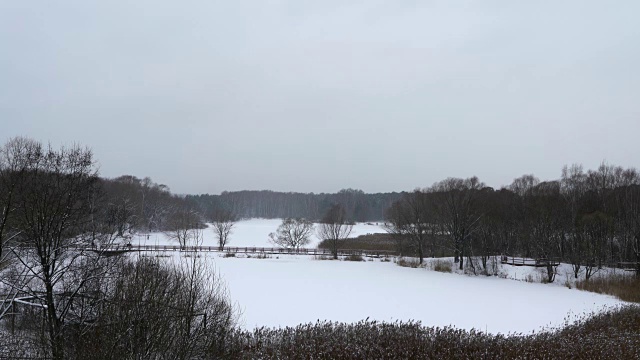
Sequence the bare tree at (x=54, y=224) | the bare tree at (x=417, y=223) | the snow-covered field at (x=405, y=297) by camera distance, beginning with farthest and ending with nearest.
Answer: the bare tree at (x=417, y=223)
the snow-covered field at (x=405, y=297)
the bare tree at (x=54, y=224)

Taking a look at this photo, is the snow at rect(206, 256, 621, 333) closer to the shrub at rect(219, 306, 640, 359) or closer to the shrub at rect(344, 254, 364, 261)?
the shrub at rect(219, 306, 640, 359)

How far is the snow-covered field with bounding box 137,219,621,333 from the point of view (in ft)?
60.3

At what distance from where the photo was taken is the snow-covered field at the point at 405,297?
1839cm

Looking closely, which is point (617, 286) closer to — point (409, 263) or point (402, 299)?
point (402, 299)

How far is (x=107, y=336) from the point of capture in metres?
6.55

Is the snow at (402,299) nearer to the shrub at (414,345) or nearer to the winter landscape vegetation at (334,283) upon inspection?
the winter landscape vegetation at (334,283)

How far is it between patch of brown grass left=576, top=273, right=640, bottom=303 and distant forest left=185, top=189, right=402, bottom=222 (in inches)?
4513

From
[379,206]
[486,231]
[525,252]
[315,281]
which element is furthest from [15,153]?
[379,206]

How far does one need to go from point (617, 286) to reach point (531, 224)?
50.2 feet

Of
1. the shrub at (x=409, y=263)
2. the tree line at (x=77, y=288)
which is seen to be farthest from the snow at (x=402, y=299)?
the tree line at (x=77, y=288)

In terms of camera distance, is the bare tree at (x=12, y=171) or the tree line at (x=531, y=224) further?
the tree line at (x=531, y=224)

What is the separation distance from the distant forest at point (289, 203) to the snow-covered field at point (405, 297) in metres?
111

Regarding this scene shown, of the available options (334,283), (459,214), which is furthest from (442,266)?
(334,283)

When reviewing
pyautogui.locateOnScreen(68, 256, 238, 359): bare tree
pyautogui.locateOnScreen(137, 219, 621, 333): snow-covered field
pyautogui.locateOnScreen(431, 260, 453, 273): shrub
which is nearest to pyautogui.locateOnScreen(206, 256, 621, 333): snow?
pyautogui.locateOnScreen(137, 219, 621, 333): snow-covered field
